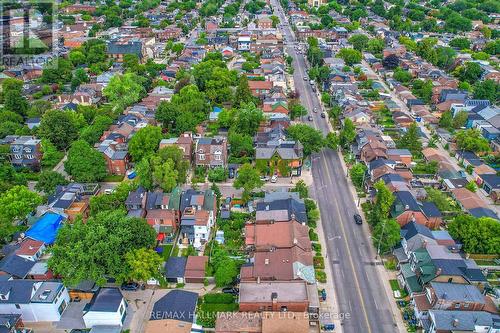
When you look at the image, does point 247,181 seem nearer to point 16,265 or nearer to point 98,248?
point 98,248

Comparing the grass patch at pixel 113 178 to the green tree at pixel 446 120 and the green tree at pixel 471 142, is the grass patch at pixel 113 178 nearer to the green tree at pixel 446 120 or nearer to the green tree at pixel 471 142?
the green tree at pixel 471 142

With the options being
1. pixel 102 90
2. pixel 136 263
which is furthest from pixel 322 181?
pixel 102 90

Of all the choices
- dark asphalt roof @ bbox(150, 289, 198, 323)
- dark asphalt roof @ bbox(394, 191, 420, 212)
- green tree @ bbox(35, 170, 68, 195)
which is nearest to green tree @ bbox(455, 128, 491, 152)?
dark asphalt roof @ bbox(394, 191, 420, 212)

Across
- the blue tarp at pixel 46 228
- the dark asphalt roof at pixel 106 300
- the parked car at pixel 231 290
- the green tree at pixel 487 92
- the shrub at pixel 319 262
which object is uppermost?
the green tree at pixel 487 92

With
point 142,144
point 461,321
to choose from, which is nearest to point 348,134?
point 142,144

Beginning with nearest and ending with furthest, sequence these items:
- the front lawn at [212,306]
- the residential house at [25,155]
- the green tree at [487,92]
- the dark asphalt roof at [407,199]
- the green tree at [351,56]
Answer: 1. the front lawn at [212,306]
2. the dark asphalt roof at [407,199]
3. the residential house at [25,155]
4. the green tree at [487,92]
5. the green tree at [351,56]

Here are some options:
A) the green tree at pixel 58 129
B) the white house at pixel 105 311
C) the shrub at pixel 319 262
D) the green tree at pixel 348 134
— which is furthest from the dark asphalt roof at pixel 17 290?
the green tree at pixel 348 134

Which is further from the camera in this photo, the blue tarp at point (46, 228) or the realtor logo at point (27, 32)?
the realtor logo at point (27, 32)
